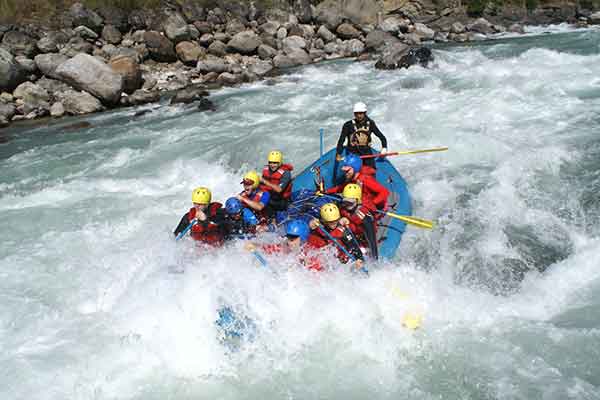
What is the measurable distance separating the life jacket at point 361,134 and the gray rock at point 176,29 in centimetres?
1407

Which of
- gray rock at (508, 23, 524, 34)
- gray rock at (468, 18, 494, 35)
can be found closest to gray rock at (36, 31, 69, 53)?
gray rock at (468, 18, 494, 35)

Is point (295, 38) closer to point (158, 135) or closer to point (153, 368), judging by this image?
point (158, 135)

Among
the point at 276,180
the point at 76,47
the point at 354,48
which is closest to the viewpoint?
the point at 276,180

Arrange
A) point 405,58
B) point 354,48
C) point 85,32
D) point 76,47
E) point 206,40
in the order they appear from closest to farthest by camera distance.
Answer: point 405,58, point 76,47, point 85,32, point 206,40, point 354,48

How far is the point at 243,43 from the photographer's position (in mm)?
19234

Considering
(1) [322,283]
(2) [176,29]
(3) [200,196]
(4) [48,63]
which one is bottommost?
(1) [322,283]

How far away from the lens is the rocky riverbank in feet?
46.4

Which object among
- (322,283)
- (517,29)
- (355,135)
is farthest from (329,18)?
(322,283)

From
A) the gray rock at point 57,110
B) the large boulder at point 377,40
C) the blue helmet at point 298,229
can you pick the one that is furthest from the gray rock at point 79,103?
the large boulder at point 377,40

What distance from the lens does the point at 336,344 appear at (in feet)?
14.6

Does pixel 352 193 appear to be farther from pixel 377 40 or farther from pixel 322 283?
pixel 377 40

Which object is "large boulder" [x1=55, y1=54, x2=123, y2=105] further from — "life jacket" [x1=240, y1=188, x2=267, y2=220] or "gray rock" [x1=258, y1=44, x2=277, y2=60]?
"life jacket" [x1=240, y1=188, x2=267, y2=220]

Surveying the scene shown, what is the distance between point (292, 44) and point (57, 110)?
9.87 metres

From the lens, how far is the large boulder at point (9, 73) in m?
13.9
